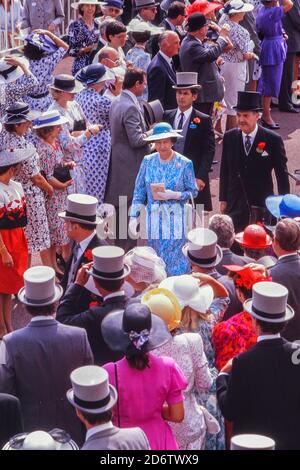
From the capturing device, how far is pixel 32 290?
4.54 m

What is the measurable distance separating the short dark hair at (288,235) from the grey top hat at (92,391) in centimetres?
201

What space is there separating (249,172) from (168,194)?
0.79m

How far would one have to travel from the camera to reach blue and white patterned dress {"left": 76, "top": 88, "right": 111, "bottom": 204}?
26.7ft

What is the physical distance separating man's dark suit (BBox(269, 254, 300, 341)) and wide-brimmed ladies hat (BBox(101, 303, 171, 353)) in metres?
1.20

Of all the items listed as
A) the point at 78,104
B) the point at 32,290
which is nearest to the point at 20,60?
the point at 78,104

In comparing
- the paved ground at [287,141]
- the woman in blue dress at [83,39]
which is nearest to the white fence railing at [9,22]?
the paved ground at [287,141]

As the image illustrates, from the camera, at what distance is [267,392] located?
411 centimetres

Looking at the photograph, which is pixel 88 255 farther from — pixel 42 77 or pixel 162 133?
pixel 42 77

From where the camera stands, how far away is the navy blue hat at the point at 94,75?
802 centimetres

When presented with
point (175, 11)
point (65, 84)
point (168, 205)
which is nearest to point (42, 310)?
point (168, 205)

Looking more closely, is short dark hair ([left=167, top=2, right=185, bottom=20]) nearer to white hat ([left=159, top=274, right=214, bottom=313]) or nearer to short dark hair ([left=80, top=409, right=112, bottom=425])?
white hat ([left=159, top=274, right=214, bottom=313])

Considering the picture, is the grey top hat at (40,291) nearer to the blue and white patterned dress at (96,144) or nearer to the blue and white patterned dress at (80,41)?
the blue and white patterned dress at (96,144)

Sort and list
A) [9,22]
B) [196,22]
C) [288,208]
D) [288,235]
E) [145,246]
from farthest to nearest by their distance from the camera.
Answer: [9,22]
[196,22]
[145,246]
[288,208]
[288,235]

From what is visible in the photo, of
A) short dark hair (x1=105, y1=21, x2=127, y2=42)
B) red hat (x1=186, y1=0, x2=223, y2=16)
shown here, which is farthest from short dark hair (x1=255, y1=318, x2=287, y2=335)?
red hat (x1=186, y1=0, x2=223, y2=16)
